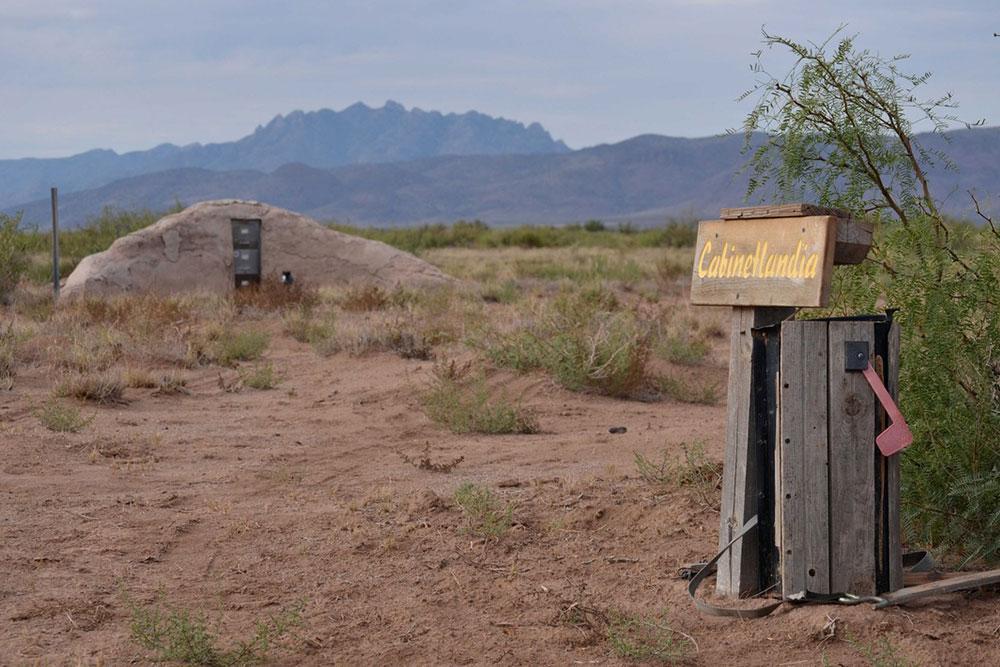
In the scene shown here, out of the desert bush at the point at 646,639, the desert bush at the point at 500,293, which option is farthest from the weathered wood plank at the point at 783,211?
the desert bush at the point at 500,293

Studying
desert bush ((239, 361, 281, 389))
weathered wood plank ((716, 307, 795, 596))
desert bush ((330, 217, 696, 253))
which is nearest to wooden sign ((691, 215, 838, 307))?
weathered wood plank ((716, 307, 795, 596))

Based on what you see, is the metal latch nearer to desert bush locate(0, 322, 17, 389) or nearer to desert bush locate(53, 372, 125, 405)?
desert bush locate(53, 372, 125, 405)

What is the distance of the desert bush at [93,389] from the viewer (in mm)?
10188

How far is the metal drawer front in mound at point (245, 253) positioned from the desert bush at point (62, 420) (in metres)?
10.4

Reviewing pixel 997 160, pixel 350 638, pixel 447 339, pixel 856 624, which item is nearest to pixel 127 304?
pixel 447 339

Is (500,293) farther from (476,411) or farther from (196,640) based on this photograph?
(196,640)

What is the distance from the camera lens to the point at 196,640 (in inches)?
172

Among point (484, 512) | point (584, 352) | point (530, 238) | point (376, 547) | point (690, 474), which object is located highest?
point (530, 238)

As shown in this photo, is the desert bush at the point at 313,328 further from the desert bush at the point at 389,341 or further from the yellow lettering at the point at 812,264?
the yellow lettering at the point at 812,264

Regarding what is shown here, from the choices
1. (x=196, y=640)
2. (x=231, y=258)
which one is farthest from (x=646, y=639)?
(x=231, y=258)

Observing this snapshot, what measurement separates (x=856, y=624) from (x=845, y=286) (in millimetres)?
1603

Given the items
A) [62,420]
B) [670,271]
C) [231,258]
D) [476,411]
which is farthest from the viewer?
[670,271]

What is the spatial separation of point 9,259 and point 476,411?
39.5 feet

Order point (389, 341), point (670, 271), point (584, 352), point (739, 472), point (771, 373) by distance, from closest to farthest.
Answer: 1. point (771, 373)
2. point (739, 472)
3. point (584, 352)
4. point (389, 341)
5. point (670, 271)
